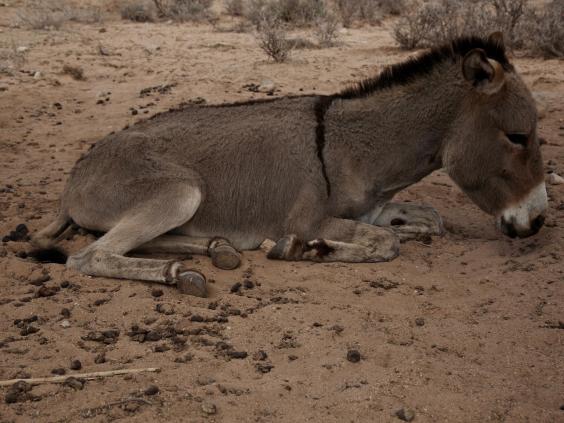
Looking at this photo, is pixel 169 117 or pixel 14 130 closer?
pixel 169 117

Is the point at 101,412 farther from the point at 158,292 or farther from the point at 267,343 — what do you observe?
the point at 158,292

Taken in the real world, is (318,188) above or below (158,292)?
above

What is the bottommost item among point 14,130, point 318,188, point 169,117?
point 14,130

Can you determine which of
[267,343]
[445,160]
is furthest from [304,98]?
[267,343]

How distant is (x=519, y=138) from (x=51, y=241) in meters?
3.59

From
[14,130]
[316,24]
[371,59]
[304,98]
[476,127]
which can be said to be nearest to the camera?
[476,127]

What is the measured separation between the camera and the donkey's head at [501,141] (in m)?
5.12

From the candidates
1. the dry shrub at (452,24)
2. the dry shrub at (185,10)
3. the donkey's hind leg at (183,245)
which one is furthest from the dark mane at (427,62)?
the dry shrub at (185,10)

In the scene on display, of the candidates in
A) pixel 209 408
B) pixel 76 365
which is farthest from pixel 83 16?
pixel 209 408

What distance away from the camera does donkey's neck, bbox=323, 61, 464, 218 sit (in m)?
5.52

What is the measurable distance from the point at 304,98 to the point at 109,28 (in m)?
12.2

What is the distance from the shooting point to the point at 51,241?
565 centimetres

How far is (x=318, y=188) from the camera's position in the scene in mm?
5562

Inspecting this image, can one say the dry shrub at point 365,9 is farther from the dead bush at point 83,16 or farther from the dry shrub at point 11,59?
the dry shrub at point 11,59
